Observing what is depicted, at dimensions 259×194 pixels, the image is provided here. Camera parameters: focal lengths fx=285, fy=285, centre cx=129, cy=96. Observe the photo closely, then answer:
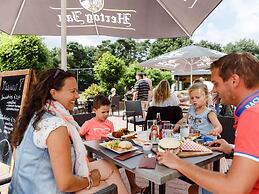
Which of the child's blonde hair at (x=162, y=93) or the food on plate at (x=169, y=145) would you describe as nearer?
the food on plate at (x=169, y=145)

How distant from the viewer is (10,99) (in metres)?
2.88

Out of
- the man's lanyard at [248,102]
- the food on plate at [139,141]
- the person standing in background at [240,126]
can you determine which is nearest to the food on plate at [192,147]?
the food on plate at [139,141]

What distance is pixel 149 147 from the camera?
228cm

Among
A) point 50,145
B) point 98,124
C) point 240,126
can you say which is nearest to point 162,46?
point 98,124

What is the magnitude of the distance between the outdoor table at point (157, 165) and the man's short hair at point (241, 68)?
2.18ft

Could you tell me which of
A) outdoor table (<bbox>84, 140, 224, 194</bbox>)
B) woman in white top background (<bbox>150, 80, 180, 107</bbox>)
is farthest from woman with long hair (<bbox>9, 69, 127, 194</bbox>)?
woman in white top background (<bbox>150, 80, 180, 107</bbox>)

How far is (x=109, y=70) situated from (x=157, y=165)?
14802 millimetres

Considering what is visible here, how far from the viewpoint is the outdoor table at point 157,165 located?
1.70 meters

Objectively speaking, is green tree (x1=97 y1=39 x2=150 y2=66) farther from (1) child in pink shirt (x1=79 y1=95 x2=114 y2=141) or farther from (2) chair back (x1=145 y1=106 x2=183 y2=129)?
(1) child in pink shirt (x1=79 y1=95 x2=114 y2=141)

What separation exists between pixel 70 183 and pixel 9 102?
1567 millimetres

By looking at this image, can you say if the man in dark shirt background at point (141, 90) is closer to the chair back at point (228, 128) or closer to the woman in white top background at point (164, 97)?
the woman in white top background at point (164, 97)

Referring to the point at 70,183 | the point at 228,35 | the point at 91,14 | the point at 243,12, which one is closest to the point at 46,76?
the point at 70,183

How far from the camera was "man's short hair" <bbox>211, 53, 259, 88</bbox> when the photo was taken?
1381mm

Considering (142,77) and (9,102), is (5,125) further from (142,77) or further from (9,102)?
(142,77)
